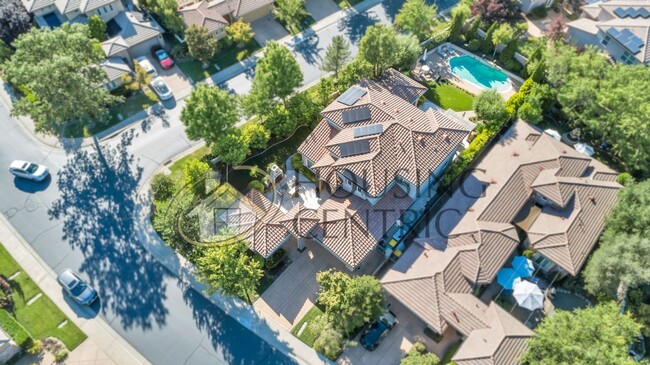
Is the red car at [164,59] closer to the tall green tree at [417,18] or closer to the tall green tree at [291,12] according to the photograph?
the tall green tree at [291,12]

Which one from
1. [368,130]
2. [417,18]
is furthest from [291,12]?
[368,130]

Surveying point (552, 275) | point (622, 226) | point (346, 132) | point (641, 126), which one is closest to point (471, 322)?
point (552, 275)

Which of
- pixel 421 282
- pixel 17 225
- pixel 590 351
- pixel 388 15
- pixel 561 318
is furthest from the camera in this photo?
pixel 388 15

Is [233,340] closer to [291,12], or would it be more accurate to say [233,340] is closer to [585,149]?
[291,12]

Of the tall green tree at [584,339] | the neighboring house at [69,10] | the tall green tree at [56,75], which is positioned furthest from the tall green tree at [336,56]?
the tall green tree at [584,339]

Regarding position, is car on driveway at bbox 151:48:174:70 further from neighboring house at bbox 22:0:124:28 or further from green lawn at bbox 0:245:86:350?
green lawn at bbox 0:245:86:350

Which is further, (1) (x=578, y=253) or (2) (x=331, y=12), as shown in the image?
(2) (x=331, y=12)

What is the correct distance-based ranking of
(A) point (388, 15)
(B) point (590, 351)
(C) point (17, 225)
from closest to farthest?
1. (B) point (590, 351)
2. (C) point (17, 225)
3. (A) point (388, 15)

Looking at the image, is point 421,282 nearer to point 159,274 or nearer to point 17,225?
point 159,274
